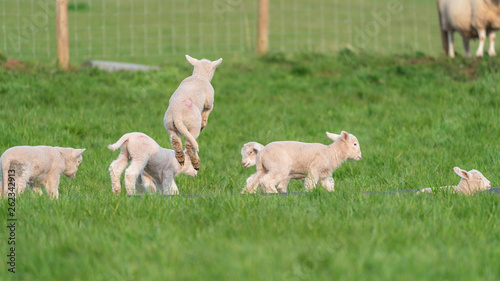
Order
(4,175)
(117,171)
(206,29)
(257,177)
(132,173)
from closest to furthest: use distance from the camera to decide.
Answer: (4,175), (132,173), (117,171), (257,177), (206,29)

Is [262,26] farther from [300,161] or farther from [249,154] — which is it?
[300,161]

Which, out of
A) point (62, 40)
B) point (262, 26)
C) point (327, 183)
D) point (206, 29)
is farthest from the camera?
point (206, 29)

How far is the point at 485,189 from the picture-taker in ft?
18.0

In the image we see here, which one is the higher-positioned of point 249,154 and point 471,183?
point 249,154

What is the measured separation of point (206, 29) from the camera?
26500 millimetres

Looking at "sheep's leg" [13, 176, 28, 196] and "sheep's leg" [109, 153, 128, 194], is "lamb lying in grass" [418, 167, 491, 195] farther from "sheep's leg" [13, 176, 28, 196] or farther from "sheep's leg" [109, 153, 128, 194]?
"sheep's leg" [13, 176, 28, 196]

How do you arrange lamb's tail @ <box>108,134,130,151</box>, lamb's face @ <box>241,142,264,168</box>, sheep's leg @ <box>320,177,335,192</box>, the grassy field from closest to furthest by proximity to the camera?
the grassy field, lamb's tail @ <box>108,134,130,151</box>, sheep's leg @ <box>320,177,335,192</box>, lamb's face @ <box>241,142,264,168</box>

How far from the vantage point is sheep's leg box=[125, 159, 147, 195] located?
5332 mm

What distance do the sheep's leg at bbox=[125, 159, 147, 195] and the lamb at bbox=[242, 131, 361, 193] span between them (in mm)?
864

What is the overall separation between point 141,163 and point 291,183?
2031mm

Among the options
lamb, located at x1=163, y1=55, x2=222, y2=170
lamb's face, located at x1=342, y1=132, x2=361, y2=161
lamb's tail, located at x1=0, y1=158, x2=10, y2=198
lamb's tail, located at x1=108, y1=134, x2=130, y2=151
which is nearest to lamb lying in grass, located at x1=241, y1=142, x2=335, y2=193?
lamb's face, located at x1=342, y1=132, x2=361, y2=161

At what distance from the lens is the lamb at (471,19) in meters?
12.6

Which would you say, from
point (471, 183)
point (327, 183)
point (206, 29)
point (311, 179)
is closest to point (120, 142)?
point (311, 179)

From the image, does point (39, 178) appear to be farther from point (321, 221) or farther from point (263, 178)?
point (321, 221)
